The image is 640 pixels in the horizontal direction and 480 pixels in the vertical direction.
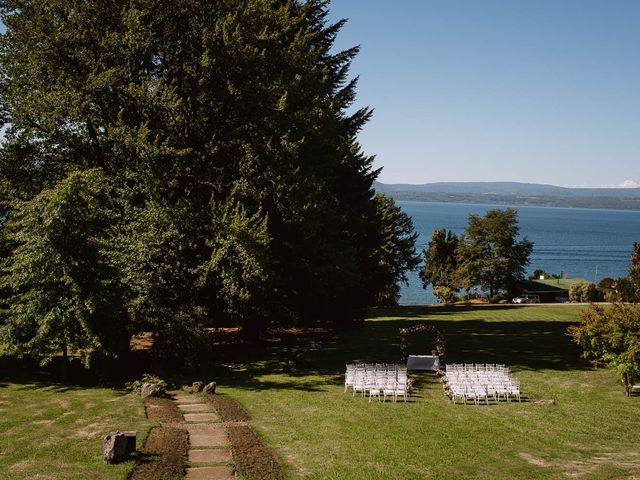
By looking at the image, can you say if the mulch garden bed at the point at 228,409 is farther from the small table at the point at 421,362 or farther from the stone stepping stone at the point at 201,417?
the small table at the point at 421,362

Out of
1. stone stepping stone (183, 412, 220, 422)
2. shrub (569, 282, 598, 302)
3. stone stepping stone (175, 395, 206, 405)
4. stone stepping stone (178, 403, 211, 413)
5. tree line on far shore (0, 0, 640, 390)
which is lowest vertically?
shrub (569, 282, 598, 302)

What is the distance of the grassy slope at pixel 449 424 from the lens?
13.4m

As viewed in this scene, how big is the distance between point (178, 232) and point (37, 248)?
561cm

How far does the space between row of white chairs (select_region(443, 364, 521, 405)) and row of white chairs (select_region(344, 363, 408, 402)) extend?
5.96 feet

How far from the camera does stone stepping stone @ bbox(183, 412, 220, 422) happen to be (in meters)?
16.8

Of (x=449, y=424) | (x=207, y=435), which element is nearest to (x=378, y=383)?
(x=449, y=424)

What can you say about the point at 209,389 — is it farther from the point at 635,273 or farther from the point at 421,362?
the point at 635,273

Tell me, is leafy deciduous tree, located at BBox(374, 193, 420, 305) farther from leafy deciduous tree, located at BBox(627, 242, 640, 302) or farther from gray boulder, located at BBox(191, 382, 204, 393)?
gray boulder, located at BBox(191, 382, 204, 393)

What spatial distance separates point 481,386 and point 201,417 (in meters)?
10.0

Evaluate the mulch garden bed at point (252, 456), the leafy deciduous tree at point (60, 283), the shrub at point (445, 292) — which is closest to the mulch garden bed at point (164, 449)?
the mulch garden bed at point (252, 456)

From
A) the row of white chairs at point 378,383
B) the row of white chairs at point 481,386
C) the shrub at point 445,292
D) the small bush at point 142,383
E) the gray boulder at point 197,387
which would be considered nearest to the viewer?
the row of white chairs at point 481,386

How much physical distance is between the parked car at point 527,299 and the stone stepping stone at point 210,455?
2458 inches

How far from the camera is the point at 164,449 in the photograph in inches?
540

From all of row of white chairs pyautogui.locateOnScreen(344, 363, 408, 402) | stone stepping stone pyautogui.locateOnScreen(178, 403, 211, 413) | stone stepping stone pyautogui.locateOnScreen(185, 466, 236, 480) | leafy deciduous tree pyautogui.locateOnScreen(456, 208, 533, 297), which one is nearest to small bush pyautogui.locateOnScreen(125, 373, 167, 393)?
stone stepping stone pyautogui.locateOnScreen(178, 403, 211, 413)
